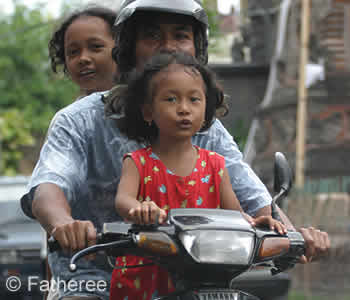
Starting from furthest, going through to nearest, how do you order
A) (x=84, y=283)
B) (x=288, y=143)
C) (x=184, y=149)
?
(x=288, y=143)
(x=84, y=283)
(x=184, y=149)

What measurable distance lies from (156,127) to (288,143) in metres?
12.2

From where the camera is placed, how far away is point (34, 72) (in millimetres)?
35750

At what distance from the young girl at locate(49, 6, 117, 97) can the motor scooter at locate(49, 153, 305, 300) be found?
193 centimetres

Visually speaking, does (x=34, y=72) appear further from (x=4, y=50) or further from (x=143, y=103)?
(x=143, y=103)

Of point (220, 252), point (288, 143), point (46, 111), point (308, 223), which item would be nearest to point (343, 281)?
point (308, 223)

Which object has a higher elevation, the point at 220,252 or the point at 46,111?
the point at 220,252

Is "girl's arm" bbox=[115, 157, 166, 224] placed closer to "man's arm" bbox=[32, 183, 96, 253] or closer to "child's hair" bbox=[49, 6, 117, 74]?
"man's arm" bbox=[32, 183, 96, 253]

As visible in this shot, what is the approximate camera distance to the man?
302cm

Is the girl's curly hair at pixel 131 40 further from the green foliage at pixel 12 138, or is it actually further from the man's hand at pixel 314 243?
the green foliage at pixel 12 138

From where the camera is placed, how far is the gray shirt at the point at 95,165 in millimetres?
3152

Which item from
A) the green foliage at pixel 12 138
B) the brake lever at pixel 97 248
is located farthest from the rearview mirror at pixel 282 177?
the green foliage at pixel 12 138

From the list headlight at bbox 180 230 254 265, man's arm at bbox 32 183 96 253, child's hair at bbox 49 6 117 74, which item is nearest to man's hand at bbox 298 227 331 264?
headlight at bbox 180 230 254 265

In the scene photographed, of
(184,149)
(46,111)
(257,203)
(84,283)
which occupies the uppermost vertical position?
(184,149)

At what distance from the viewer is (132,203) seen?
2652mm
